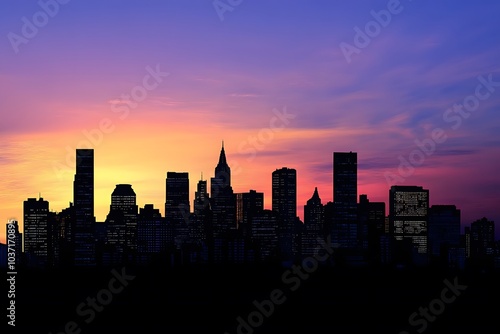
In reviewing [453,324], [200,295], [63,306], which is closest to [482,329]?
[453,324]

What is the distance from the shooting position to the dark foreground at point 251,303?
81125 mm

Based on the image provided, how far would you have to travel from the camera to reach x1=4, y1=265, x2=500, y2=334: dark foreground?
81125 millimetres

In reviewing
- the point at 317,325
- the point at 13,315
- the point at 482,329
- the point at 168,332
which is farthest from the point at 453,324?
the point at 13,315

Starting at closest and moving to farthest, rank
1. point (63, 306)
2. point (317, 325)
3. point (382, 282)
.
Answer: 1. point (317, 325)
2. point (63, 306)
3. point (382, 282)

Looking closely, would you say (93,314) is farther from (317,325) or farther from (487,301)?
(487,301)

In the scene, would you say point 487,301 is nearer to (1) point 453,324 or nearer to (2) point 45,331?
(1) point 453,324

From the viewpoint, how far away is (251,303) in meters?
94.9

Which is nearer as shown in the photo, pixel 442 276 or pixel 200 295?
pixel 200 295

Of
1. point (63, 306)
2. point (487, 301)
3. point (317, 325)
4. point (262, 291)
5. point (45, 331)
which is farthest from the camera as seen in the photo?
point (262, 291)

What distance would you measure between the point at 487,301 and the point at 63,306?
48.4m

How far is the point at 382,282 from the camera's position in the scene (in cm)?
12219

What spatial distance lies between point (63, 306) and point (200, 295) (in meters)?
19.2

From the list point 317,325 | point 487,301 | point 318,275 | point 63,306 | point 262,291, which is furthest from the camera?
point 318,275

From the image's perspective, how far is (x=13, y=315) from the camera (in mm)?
82625
